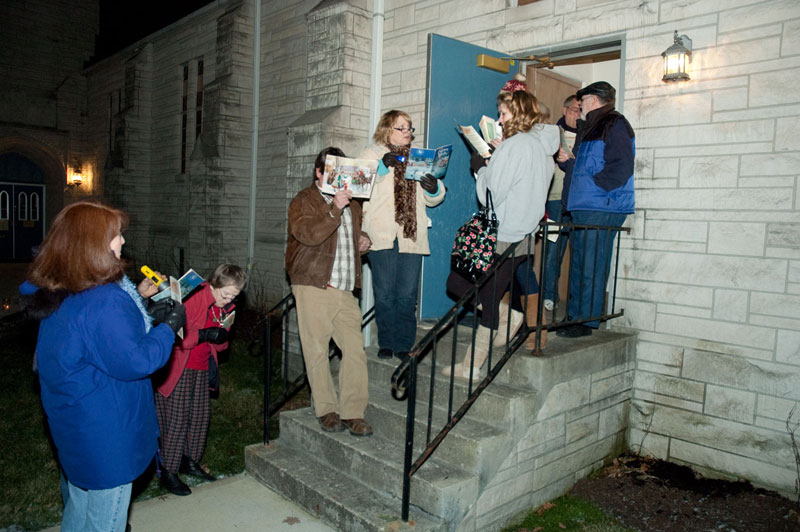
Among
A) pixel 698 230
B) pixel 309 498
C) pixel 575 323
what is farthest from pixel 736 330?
pixel 309 498

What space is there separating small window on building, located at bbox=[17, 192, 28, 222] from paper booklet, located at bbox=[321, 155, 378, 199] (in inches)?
736

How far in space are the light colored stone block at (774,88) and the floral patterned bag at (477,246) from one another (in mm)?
2051

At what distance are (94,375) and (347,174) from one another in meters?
1.99

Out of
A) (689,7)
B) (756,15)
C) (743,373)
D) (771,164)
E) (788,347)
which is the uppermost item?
(689,7)

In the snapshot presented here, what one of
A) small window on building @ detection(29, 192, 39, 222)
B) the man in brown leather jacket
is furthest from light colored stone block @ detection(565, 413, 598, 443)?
small window on building @ detection(29, 192, 39, 222)

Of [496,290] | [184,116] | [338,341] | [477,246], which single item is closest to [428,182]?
[477,246]

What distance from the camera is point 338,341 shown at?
165 inches

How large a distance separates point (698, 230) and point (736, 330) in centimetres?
79

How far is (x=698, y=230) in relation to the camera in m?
4.46

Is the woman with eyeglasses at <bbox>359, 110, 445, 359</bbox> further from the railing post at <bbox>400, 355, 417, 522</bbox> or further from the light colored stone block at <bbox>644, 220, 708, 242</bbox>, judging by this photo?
the light colored stone block at <bbox>644, 220, 708, 242</bbox>

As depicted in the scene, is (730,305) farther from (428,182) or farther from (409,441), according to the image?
(409,441)

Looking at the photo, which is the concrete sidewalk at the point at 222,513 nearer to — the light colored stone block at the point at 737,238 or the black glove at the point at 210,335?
the black glove at the point at 210,335

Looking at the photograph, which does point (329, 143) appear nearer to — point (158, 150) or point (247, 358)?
point (247, 358)

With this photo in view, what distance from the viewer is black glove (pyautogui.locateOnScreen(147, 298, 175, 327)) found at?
2.68m
